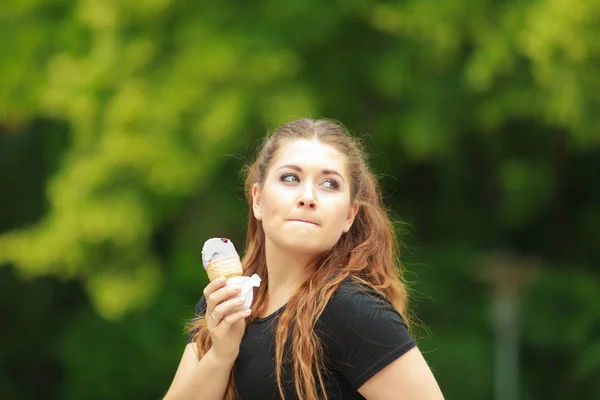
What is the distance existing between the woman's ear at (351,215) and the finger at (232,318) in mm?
351

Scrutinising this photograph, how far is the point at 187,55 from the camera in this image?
8.32 metres

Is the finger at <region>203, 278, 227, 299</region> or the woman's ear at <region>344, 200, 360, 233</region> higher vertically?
the woman's ear at <region>344, 200, 360, 233</region>

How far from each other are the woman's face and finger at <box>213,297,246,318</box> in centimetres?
20

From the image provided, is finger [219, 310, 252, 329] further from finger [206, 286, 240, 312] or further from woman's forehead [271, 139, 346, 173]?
woman's forehead [271, 139, 346, 173]

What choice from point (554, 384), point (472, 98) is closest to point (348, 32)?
point (472, 98)

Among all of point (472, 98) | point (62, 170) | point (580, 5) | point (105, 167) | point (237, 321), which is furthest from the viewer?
point (472, 98)

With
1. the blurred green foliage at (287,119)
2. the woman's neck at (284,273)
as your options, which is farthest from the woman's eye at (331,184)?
the blurred green foliage at (287,119)

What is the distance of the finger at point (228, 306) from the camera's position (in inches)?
→ 90.3

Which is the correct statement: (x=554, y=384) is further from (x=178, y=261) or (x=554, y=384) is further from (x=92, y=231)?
(x=92, y=231)

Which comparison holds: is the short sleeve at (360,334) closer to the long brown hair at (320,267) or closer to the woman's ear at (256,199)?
the long brown hair at (320,267)

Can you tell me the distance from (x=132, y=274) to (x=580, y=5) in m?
4.32

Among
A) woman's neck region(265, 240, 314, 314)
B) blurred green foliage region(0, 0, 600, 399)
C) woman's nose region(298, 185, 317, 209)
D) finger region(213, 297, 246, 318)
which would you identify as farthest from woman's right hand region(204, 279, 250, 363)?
blurred green foliage region(0, 0, 600, 399)

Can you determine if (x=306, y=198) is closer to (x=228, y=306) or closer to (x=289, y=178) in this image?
(x=289, y=178)

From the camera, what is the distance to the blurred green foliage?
806cm
